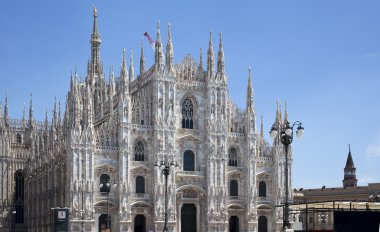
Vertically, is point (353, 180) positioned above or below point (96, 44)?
below

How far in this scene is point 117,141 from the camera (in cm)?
7825

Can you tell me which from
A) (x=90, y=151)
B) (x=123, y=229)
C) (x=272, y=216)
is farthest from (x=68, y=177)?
(x=272, y=216)

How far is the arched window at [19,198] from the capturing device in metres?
110

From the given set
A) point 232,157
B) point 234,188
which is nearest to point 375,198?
point 234,188

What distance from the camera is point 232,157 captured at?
282 ft

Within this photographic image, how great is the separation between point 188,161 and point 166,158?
4.37 meters

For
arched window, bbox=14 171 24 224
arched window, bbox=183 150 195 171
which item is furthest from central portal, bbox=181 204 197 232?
arched window, bbox=14 171 24 224

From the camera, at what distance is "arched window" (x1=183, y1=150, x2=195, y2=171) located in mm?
82812

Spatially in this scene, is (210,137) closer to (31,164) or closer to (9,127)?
(31,164)

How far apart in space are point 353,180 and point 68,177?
249 ft

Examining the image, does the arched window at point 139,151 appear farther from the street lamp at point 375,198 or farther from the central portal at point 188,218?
the street lamp at point 375,198

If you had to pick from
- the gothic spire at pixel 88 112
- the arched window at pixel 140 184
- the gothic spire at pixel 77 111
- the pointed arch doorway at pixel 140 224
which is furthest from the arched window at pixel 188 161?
the gothic spire at pixel 77 111

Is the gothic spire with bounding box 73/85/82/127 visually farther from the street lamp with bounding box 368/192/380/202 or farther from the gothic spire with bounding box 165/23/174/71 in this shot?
the street lamp with bounding box 368/192/380/202

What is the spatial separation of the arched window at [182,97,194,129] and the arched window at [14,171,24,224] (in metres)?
39.8
